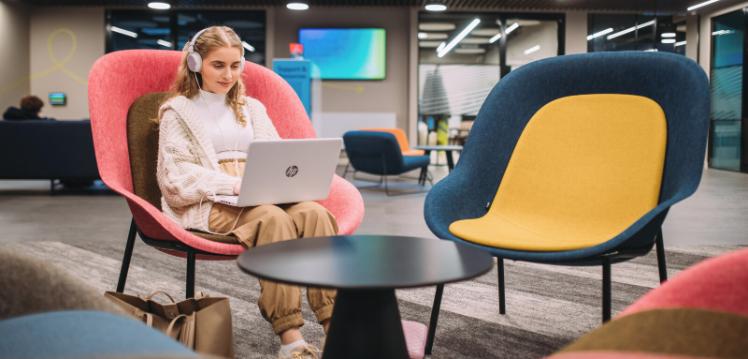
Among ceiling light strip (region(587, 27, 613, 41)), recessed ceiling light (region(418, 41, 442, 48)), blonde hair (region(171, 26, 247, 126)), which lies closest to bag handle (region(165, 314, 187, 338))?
blonde hair (region(171, 26, 247, 126))

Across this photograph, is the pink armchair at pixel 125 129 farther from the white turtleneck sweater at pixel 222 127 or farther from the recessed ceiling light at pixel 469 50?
the recessed ceiling light at pixel 469 50

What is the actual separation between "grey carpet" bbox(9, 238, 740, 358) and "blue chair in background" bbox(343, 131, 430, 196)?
3.39 m

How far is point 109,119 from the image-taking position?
7.24 feet

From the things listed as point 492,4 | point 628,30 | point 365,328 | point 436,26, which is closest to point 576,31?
point 628,30

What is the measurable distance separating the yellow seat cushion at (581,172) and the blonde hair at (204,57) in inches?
36.1

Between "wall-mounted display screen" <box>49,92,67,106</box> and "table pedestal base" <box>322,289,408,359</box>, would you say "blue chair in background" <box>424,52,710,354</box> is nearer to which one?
"table pedestal base" <box>322,289,408,359</box>

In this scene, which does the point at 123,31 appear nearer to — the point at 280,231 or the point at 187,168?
the point at 187,168

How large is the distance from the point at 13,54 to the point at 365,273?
36.1ft

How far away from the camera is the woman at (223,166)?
1.88 metres

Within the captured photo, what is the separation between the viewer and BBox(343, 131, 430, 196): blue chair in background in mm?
6809

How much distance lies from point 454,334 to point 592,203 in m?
0.66

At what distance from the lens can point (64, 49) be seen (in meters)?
10.9

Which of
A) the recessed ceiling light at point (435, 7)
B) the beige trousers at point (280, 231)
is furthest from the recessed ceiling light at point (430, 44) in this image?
the beige trousers at point (280, 231)

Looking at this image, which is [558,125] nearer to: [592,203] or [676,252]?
[592,203]
